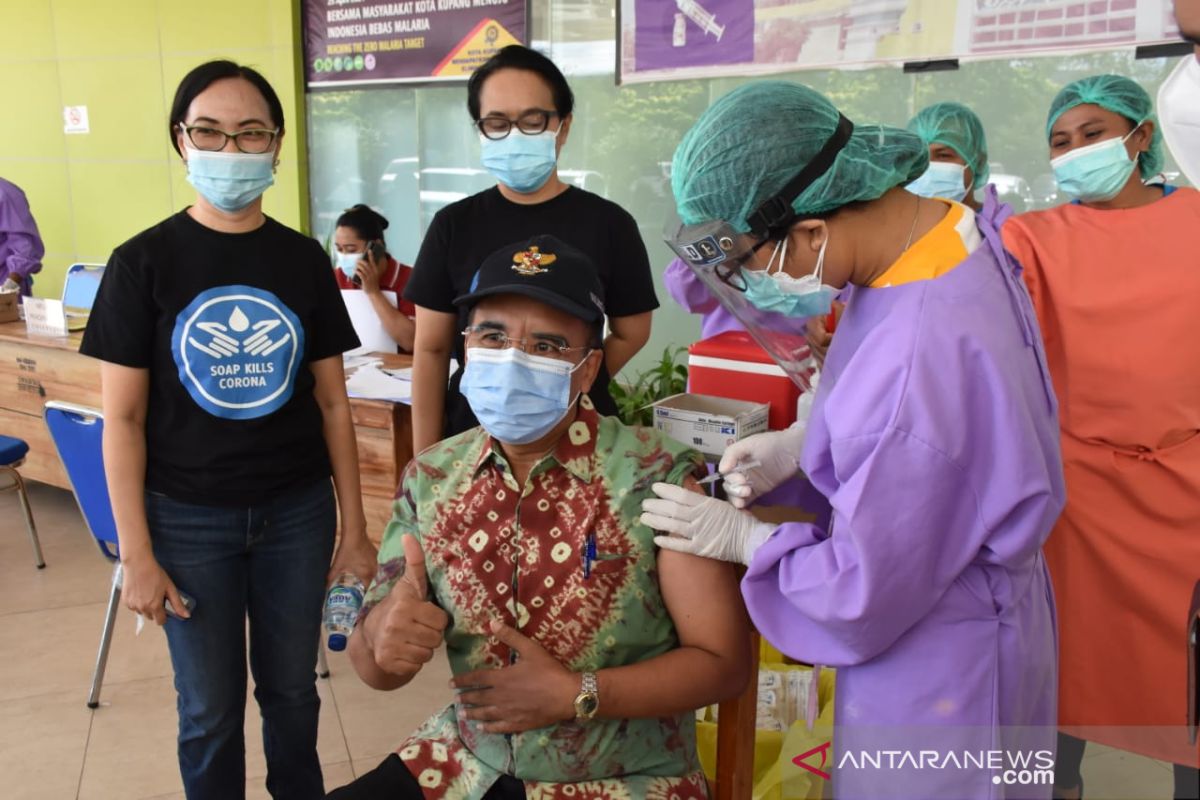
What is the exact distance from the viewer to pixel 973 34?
303 cm

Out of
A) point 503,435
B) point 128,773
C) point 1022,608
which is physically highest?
point 503,435

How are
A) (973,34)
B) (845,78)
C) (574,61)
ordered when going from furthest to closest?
1. (574,61)
2. (845,78)
3. (973,34)

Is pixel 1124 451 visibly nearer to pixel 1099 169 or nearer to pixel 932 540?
pixel 1099 169

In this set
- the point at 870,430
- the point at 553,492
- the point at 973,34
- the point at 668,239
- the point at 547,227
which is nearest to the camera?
the point at 870,430

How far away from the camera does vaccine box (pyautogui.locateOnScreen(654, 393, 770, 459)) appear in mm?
1764

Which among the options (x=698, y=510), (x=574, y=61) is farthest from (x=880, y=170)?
(x=574, y=61)

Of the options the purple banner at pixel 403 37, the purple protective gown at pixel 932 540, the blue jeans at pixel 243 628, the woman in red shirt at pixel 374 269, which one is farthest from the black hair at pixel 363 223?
the purple protective gown at pixel 932 540

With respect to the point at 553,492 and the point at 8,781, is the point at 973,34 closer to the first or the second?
the point at 553,492

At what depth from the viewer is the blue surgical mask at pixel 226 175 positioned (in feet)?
5.38

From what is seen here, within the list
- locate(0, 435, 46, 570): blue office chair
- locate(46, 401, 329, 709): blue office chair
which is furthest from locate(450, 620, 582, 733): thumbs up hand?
locate(0, 435, 46, 570): blue office chair

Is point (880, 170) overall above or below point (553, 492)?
above

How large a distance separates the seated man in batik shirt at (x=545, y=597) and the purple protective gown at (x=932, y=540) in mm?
191

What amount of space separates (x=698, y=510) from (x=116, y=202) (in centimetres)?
578

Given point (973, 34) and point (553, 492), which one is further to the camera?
point (973, 34)
